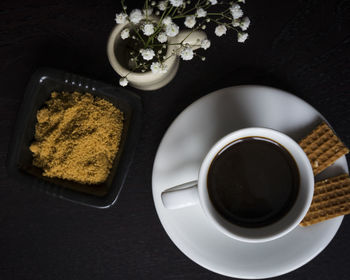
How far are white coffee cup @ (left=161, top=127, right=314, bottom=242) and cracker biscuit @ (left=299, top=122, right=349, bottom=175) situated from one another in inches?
3.4

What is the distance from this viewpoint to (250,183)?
83 cm

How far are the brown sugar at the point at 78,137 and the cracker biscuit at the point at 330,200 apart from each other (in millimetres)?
501

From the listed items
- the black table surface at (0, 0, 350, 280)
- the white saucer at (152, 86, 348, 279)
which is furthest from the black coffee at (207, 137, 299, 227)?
the black table surface at (0, 0, 350, 280)

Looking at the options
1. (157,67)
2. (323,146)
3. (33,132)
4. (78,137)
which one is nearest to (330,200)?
(323,146)

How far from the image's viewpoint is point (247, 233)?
2.43 ft

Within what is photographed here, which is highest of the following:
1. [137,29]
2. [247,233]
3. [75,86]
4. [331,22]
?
[331,22]

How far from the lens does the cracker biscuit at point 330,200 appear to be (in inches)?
32.3

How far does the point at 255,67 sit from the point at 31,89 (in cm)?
58

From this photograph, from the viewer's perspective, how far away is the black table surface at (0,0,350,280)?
94 cm

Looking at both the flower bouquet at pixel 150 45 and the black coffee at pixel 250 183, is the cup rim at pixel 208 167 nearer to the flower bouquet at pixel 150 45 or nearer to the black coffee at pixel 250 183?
the black coffee at pixel 250 183

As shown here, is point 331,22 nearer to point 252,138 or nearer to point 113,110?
point 252,138

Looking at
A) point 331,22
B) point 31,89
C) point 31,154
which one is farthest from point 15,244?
point 331,22

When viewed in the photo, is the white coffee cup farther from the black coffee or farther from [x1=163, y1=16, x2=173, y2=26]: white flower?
[x1=163, y1=16, x2=173, y2=26]: white flower

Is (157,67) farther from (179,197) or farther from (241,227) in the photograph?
(241,227)
